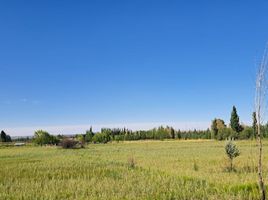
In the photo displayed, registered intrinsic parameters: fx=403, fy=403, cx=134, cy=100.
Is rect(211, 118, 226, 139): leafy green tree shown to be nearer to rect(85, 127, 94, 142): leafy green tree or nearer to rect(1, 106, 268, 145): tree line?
rect(1, 106, 268, 145): tree line

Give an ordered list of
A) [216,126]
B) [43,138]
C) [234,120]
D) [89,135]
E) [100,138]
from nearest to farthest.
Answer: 1. [234,120]
2. [43,138]
3. [216,126]
4. [100,138]
5. [89,135]

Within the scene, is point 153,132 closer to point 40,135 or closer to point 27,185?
point 40,135

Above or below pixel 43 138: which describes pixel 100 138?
below

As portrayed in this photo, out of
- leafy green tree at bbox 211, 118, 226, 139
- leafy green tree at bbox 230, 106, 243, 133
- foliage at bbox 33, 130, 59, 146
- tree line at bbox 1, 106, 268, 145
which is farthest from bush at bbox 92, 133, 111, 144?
leafy green tree at bbox 230, 106, 243, 133

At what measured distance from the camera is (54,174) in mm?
24312

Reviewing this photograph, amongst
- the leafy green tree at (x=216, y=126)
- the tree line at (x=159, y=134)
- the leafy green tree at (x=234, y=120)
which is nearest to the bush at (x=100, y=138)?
the tree line at (x=159, y=134)

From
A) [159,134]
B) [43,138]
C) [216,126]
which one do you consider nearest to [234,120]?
[216,126]

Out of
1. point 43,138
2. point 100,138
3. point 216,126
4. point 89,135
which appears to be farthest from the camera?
point 89,135

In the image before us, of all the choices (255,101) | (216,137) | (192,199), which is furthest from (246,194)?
(216,137)

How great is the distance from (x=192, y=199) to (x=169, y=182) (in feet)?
16.1

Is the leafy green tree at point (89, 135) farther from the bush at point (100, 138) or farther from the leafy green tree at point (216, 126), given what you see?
the leafy green tree at point (216, 126)

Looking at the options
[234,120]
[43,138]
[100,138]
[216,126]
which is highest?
[234,120]

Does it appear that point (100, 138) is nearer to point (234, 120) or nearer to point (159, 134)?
point (159, 134)

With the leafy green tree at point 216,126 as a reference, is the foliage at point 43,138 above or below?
below
